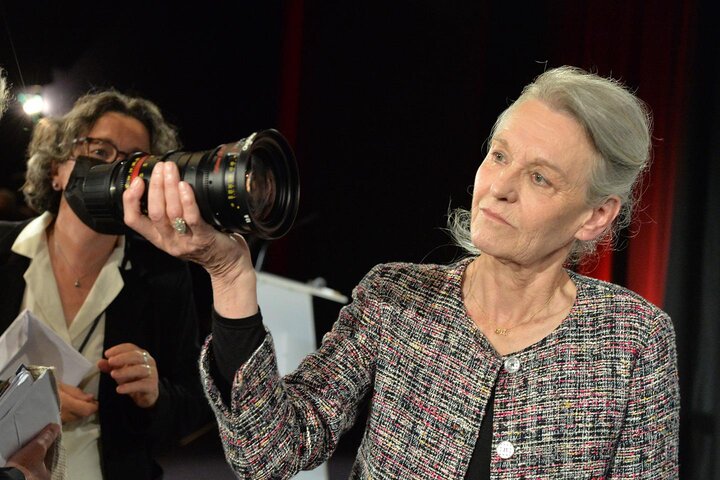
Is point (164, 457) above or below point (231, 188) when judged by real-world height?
below

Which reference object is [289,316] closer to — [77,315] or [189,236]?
[77,315]

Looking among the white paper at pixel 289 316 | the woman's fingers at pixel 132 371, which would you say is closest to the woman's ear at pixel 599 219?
the woman's fingers at pixel 132 371

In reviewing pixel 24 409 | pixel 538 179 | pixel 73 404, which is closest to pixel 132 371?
pixel 73 404

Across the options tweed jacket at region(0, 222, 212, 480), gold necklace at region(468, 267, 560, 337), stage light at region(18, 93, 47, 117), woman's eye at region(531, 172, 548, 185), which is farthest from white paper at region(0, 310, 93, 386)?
woman's eye at region(531, 172, 548, 185)

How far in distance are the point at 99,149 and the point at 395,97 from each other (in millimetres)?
2678

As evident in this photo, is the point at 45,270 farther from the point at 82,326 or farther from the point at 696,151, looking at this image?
the point at 696,151

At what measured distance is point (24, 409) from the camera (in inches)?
46.9

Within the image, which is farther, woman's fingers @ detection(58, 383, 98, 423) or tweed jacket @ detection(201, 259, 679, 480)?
woman's fingers @ detection(58, 383, 98, 423)

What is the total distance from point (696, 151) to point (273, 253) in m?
2.76

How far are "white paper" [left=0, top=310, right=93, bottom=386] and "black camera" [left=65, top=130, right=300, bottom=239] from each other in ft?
1.12

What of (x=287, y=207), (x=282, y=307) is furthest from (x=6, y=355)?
(x=282, y=307)

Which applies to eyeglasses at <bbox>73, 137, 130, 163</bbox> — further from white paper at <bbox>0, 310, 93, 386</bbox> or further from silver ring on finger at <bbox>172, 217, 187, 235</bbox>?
silver ring on finger at <bbox>172, 217, 187, 235</bbox>

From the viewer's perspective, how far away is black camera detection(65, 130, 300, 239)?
114cm

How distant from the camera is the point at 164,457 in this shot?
12.5 feet
